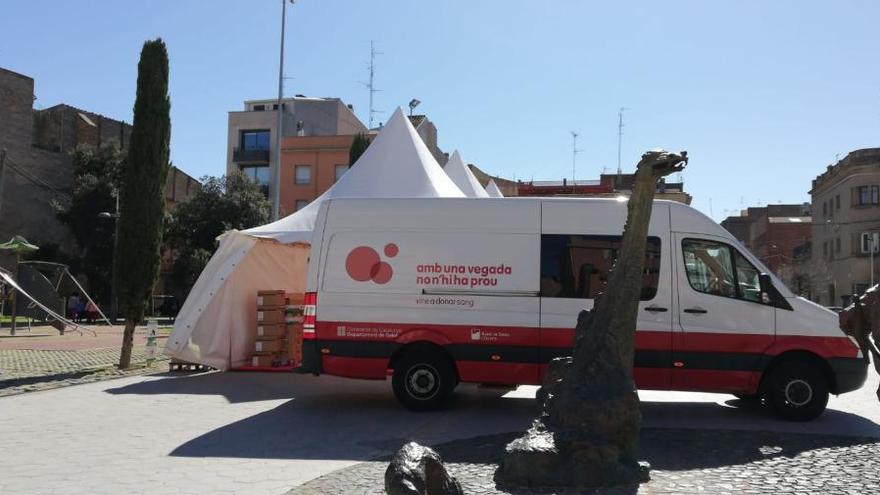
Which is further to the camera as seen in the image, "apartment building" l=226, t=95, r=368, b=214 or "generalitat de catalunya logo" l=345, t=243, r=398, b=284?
"apartment building" l=226, t=95, r=368, b=214

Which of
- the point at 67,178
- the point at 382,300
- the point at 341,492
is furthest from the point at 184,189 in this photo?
the point at 341,492

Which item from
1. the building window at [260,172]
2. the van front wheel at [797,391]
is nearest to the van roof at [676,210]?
the van front wheel at [797,391]

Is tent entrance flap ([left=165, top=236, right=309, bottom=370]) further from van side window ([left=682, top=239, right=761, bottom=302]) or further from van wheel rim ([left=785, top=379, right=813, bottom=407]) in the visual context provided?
van wheel rim ([left=785, top=379, right=813, bottom=407])

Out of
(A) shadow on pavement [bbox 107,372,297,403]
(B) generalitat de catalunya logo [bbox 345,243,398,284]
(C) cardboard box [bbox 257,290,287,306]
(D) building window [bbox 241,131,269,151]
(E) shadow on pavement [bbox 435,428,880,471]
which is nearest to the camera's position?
(E) shadow on pavement [bbox 435,428,880,471]

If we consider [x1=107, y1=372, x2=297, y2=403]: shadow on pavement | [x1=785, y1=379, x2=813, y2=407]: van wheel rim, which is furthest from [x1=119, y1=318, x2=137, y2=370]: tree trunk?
[x1=785, y1=379, x2=813, y2=407]: van wheel rim

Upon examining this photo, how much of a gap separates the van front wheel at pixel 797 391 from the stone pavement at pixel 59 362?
10.5m

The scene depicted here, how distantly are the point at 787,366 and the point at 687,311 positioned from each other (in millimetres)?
1372

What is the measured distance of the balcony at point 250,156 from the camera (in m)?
61.4

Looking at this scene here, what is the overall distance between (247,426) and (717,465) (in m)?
5.11

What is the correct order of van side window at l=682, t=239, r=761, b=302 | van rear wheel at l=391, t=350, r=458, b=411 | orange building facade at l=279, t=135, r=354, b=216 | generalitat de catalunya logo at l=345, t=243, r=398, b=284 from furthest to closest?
orange building facade at l=279, t=135, r=354, b=216 → generalitat de catalunya logo at l=345, t=243, r=398, b=284 → van rear wheel at l=391, t=350, r=458, b=411 → van side window at l=682, t=239, r=761, b=302

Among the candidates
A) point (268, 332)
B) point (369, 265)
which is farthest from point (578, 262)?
point (268, 332)

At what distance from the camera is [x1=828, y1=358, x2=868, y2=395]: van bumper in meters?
8.58

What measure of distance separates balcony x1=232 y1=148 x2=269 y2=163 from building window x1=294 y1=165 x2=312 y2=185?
429 centimetres

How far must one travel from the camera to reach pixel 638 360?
29.1 feet
